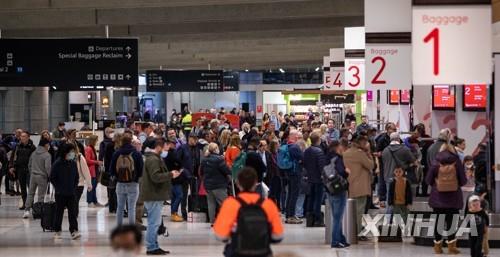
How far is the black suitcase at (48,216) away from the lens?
640 inches

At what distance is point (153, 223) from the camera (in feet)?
44.6

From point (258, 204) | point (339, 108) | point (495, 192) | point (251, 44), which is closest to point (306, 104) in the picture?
point (339, 108)

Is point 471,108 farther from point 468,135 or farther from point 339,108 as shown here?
point 339,108

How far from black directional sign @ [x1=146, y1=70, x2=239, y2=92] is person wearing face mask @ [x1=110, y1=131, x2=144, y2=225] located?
2880cm

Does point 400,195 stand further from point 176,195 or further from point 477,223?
point 176,195

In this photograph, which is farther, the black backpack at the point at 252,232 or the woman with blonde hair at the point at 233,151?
the woman with blonde hair at the point at 233,151

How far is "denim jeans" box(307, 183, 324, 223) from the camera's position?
16641 millimetres

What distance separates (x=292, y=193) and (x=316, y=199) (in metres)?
0.95

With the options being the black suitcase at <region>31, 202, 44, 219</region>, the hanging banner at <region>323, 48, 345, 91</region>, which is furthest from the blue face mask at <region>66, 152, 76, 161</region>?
the hanging banner at <region>323, 48, 345, 91</region>

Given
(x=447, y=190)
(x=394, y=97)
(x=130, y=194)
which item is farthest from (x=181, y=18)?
(x=447, y=190)

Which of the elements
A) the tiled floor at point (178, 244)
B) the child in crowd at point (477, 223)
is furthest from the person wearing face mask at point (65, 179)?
the child in crowd at point (477, 223)

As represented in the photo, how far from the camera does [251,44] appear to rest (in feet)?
113

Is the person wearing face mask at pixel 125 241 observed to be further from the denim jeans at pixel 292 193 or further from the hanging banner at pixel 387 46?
the denim jeans at pixel 292 193

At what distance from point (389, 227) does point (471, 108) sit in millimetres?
4960
